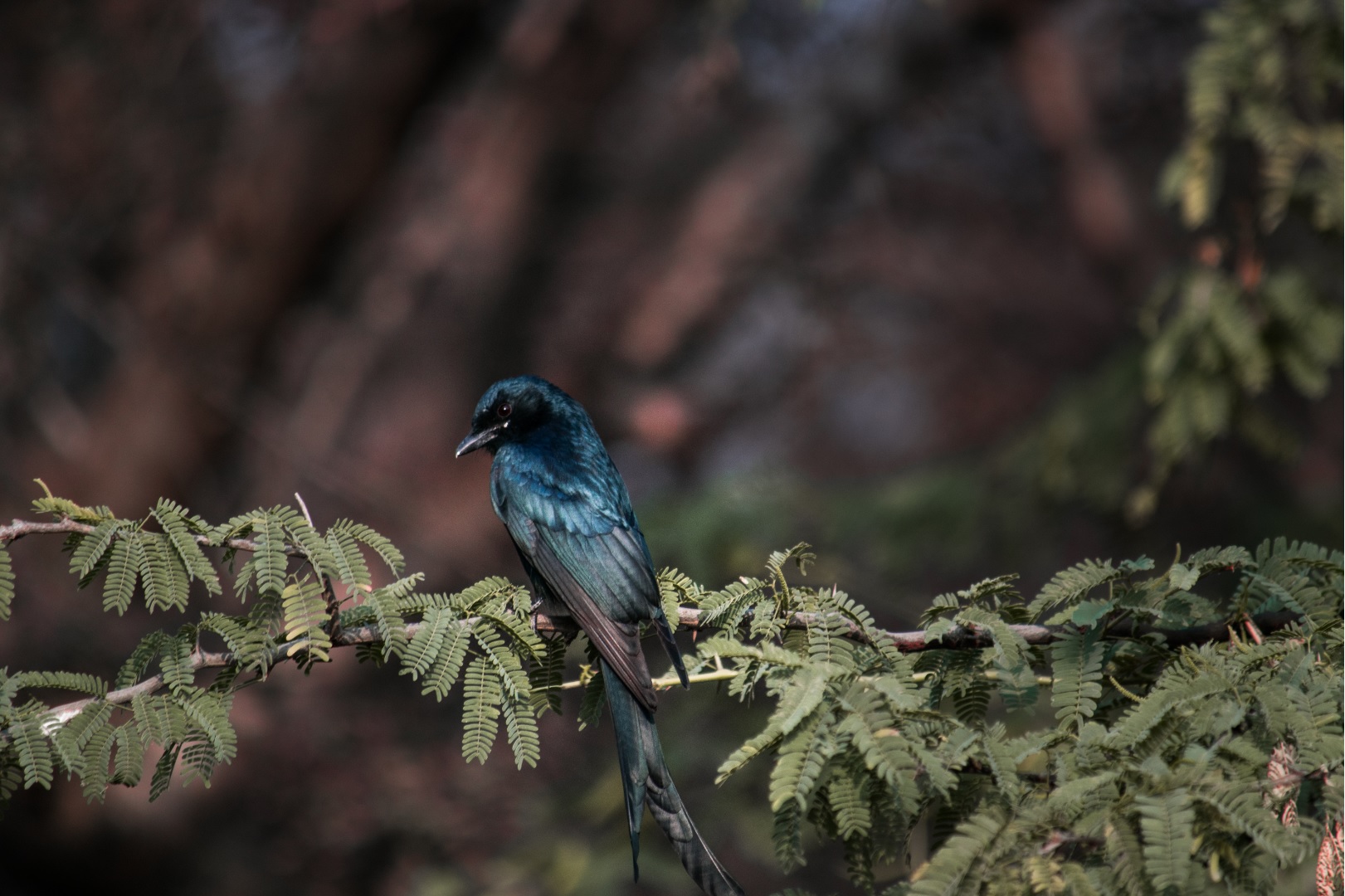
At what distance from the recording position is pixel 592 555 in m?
3.31

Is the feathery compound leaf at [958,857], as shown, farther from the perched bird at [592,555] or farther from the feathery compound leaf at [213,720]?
the feathery compound leaf at [213,720]

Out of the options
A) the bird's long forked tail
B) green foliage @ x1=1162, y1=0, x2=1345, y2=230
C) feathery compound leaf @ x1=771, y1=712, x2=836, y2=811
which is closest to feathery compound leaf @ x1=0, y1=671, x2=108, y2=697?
the bird's long forked tail


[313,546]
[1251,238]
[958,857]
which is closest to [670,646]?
[313,546]

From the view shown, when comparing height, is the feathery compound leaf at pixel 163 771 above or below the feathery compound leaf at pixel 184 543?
below

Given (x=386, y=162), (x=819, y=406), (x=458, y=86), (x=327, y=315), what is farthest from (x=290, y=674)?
(x=819, y=406)

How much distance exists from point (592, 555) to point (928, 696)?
1238 mm

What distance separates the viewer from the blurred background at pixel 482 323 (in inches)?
259

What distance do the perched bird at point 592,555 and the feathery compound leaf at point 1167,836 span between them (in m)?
1.08

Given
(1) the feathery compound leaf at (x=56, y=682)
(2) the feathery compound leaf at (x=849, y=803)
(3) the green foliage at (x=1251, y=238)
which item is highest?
(3) the green foliage at (x=1251, y=238)

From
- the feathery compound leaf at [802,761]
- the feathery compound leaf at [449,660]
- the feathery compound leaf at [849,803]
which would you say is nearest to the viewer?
the feathery compound leaf at [802,761]

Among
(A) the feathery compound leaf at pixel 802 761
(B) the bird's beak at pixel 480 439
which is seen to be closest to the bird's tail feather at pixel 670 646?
(A) the feathery compound leaf at pixel 802 761

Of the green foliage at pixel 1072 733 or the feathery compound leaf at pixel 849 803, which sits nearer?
the green foliage at pixel 1072 733

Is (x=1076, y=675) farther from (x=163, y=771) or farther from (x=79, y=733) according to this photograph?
(x=79, y=733)

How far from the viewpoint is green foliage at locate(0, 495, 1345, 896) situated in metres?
1.84
